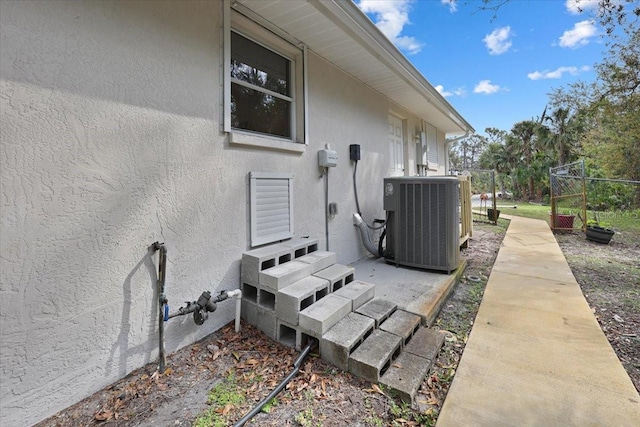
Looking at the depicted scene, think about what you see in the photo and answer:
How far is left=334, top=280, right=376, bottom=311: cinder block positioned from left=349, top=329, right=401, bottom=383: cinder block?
361mm

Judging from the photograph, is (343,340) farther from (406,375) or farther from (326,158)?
(326,158)

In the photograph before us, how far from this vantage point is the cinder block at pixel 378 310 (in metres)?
2.43

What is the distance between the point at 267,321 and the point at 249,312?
0.24m

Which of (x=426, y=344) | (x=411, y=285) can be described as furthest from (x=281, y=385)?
(x=411, y=285)

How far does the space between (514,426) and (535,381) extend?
554 mm

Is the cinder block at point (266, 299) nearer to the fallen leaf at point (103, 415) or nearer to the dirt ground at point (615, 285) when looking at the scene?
the fallen leaf at point (103, 415)

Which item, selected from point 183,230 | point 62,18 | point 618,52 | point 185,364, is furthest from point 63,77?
point 618,52

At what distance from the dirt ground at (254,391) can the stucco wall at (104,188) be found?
0.49 feet

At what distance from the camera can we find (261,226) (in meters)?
2.91

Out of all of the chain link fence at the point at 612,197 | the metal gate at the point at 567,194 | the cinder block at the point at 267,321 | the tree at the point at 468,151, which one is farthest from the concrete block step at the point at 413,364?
the tree at the point at 468,151

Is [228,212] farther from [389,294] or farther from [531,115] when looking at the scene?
[531,115]

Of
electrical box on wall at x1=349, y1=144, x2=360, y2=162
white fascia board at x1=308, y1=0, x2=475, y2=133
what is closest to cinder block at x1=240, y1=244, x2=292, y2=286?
electrical box on wall at x1=349, y1=144, x2=360, y2=162

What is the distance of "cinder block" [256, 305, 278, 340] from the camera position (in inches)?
93.6

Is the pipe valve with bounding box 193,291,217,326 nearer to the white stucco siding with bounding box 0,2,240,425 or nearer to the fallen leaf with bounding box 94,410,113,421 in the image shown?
the white stucco siding with bounding box 0,2,240,425
